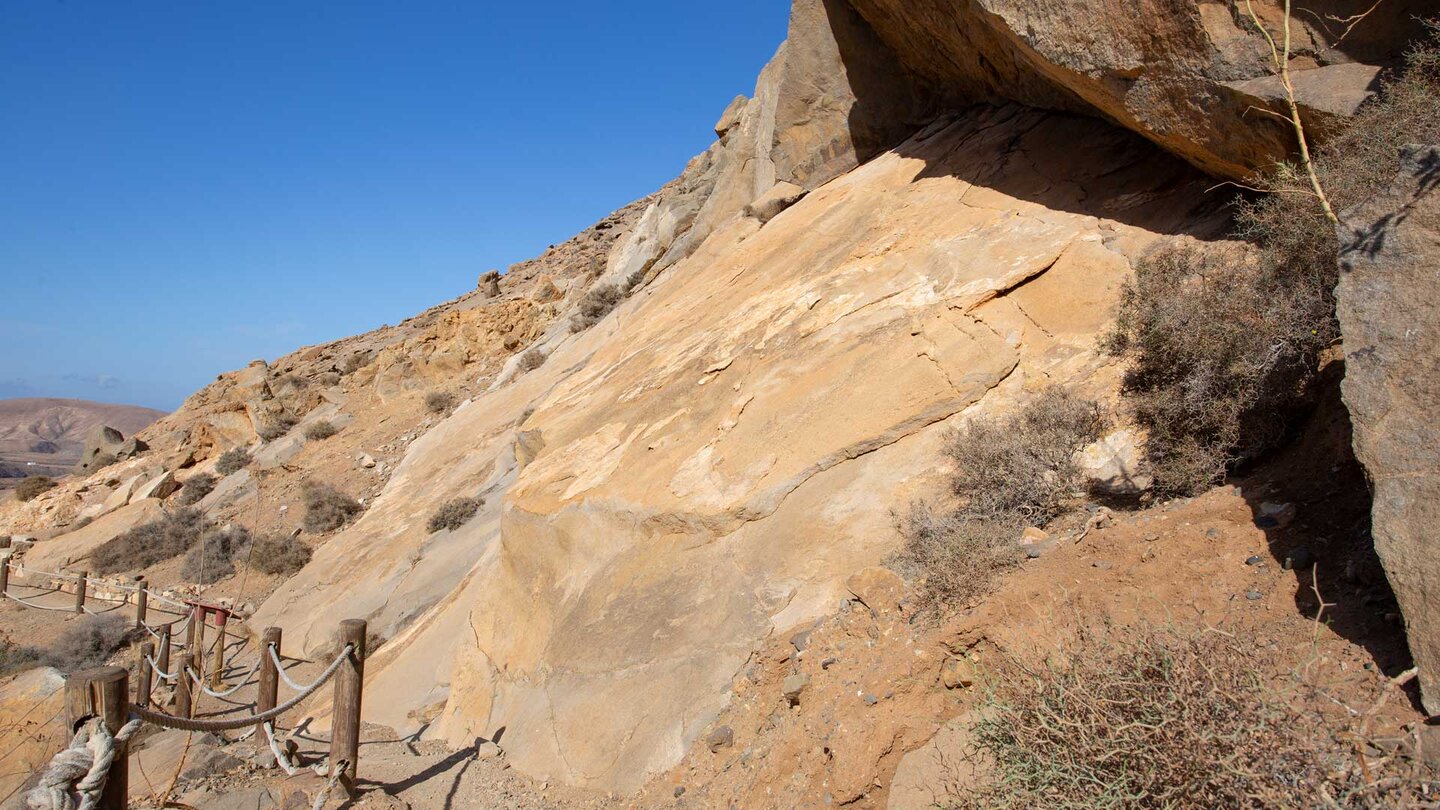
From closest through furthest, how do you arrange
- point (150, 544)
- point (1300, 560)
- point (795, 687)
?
point (1300, 560), point (795, 687), point (150, 544)

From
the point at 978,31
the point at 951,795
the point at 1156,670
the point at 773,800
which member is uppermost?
the point at 978,31

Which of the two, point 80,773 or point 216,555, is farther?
point 216,555

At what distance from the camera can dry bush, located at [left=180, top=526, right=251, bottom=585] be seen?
14.9 metres

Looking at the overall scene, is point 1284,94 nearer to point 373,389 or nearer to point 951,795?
point 951,795

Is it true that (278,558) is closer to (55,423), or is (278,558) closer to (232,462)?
(232,462)

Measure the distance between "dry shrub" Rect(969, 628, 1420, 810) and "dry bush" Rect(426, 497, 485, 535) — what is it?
8563 mm

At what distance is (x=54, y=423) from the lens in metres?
102

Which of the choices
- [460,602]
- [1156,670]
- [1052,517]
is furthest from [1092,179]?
[460,602]

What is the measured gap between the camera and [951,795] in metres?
2.97

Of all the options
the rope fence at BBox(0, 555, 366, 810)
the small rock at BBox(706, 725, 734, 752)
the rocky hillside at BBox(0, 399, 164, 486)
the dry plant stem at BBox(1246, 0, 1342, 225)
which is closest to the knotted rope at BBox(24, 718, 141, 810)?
the rope fence at BBox(0, 555, 366, 810)

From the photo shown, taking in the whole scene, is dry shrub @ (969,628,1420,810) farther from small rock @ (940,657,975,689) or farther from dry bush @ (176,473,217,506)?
dry bush @ (176,473,217,506)

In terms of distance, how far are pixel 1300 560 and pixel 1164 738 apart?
162 centimetres

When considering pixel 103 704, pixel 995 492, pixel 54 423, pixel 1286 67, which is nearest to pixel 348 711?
pixel 103 704

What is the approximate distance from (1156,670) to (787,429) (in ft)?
11.4
